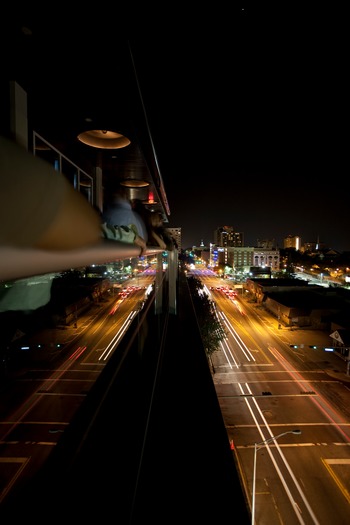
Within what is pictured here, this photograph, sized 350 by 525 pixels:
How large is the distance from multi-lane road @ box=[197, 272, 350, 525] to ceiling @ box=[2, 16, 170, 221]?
553 cm

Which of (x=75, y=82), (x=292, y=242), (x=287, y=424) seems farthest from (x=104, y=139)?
(x=292, y=242)

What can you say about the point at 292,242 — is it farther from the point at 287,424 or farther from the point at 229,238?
the point at 287,424

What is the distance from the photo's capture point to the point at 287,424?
7.71 metres

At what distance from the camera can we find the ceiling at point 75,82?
1002 mm

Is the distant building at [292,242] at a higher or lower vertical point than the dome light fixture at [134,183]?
higher

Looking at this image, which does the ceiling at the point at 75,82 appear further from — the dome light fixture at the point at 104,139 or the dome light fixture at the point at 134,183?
the dome light fixture at the point at 134,183

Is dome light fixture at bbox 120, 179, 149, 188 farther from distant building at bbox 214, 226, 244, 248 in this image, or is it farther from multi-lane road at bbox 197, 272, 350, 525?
distant building at bbox 214, 226, 244, 248

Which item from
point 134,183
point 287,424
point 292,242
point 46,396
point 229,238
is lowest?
point 287,424

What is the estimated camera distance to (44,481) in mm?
1460

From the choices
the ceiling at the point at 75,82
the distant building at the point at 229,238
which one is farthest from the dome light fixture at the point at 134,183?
the distant building at the point at 229,238

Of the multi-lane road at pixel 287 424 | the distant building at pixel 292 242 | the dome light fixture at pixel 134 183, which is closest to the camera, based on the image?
the dome light fixture at pixel 134 183

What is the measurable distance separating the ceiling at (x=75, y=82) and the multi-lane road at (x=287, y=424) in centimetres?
553

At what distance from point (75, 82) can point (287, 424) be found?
9.35m

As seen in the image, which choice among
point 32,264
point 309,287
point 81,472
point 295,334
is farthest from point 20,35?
point 309,287
